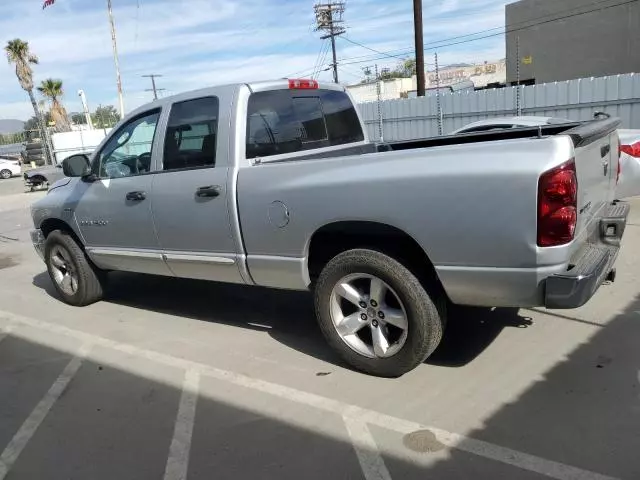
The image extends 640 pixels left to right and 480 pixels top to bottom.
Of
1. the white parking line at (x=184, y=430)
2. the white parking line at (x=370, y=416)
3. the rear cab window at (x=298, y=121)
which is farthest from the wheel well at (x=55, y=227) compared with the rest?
the rear cab window at (x=298, y=121)

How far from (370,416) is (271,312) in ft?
7.27

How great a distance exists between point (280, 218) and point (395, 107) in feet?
42.6

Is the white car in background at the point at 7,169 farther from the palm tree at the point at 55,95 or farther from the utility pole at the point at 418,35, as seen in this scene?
the utility pole at the point at 418,35

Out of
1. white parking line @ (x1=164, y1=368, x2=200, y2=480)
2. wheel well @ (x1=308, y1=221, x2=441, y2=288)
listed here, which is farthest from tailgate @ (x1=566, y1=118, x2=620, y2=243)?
white parking line @ (x1=164, y1=368, x2=200, y2=480)

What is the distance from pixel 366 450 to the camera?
3.10 metres

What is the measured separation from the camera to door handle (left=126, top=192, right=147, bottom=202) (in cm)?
489

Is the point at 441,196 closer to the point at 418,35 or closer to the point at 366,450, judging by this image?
the point at 366,450

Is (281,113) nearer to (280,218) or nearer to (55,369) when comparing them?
(280,218)

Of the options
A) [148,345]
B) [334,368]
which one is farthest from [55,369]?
[334,368]

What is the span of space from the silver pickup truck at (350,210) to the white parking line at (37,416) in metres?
1.05

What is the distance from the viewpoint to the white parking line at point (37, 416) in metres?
3.33

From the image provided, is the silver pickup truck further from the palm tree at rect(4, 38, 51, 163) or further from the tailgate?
the palm tree at rect(4, 38, 51, 163)

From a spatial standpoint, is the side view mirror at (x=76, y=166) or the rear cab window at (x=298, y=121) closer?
the rear cab window at (x=298, y=121)

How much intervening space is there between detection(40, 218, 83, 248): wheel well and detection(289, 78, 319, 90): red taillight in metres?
2.81
